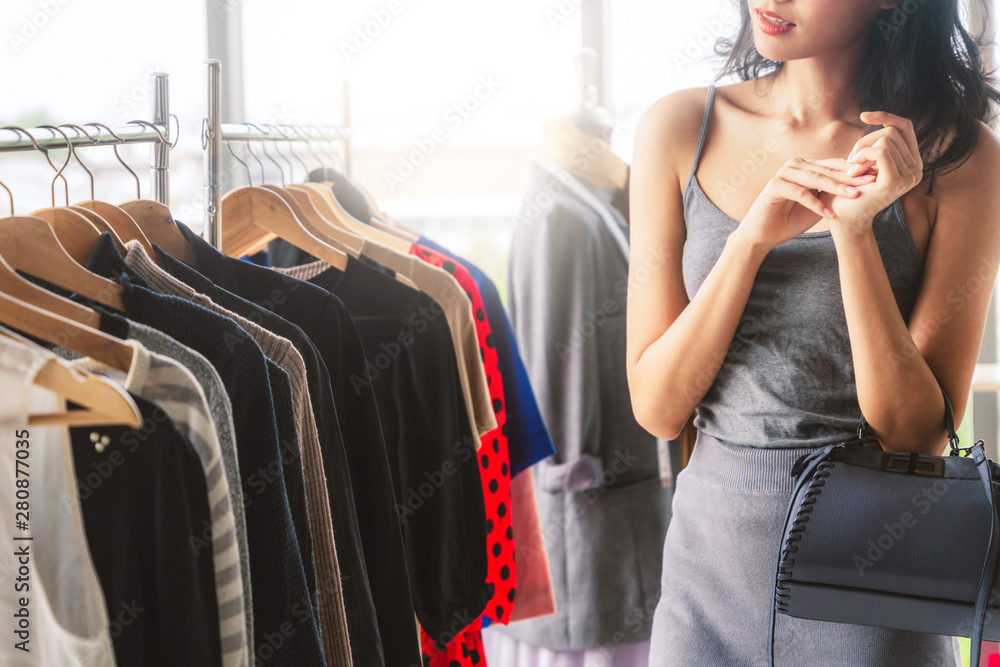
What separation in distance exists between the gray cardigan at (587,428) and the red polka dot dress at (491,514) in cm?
29

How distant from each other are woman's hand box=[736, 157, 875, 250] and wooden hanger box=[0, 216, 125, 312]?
2.00 feet

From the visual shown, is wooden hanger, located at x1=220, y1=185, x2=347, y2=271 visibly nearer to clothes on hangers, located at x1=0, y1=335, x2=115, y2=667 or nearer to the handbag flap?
clothes on hangers, located at x1=0, y1=335, x2=115, y2=667

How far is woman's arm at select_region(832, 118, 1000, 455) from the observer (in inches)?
31.7

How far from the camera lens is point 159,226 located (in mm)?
853

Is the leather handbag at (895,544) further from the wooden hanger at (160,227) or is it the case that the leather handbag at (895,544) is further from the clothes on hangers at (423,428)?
the wooden hanger at (160,227)

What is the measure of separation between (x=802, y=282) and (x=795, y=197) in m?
0.13

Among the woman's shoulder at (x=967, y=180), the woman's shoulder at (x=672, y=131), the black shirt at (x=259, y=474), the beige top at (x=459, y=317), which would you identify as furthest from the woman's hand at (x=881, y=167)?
the black shirt at (x=259, y=474)

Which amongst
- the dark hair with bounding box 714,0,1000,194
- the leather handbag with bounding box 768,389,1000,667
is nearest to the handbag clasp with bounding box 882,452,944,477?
the leather handbag with bounding box 768,389,1000,667

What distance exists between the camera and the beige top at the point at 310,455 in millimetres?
Result: 695

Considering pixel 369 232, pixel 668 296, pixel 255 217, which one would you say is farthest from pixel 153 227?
pixel 668 296

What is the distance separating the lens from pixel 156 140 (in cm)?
91

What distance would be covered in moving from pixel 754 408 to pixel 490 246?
5.04 ft

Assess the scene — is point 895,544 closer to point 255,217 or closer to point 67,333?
point 67,333

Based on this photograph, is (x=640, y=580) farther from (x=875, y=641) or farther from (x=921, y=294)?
(x=921, y=294)
